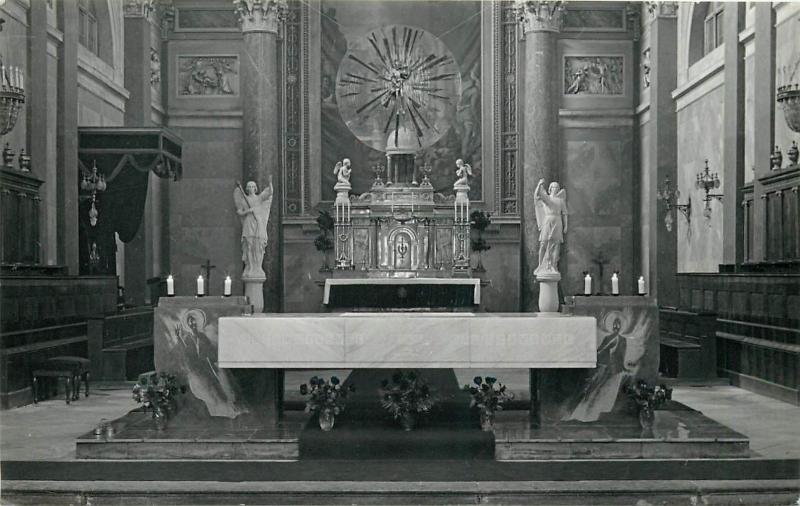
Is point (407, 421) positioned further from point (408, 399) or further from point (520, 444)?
point (520, 444)

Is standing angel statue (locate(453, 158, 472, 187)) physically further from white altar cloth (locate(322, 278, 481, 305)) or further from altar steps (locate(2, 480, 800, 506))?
altar steps (locate(2, 480, 800, 506))

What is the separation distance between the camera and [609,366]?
866cm

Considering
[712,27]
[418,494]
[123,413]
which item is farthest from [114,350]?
[712,27]

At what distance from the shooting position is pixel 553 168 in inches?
770

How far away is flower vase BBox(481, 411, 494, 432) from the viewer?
8.33 meters

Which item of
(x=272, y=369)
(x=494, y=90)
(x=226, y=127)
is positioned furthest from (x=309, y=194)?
(x=272, y=369)

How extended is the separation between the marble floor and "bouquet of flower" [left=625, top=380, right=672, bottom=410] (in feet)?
2.88

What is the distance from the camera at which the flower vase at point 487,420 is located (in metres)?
8.33

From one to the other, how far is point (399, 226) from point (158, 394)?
11.6m

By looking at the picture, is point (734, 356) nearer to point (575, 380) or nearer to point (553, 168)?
point (575, 380)

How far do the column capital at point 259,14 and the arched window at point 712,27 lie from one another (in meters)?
8.18

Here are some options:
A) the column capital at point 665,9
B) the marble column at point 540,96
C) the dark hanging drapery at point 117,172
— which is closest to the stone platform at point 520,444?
the dark hanging drapery at point 117,172

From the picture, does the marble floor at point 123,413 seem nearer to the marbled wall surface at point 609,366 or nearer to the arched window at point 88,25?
the marbled wall surface at point 609,366

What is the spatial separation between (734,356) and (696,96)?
6.59m
